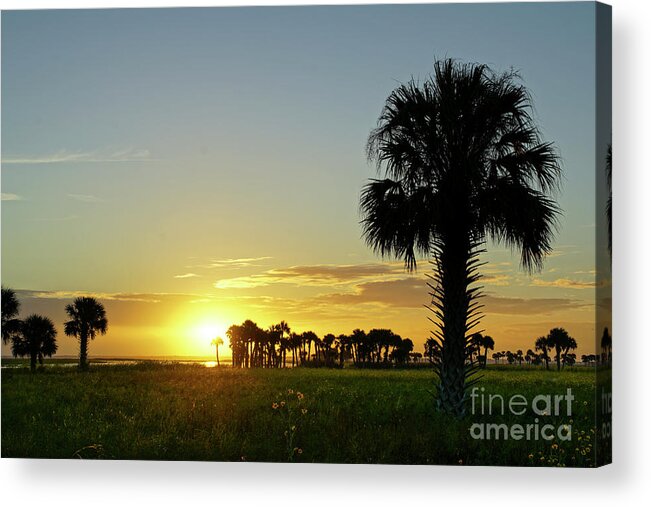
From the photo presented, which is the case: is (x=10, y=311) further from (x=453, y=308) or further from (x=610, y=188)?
(x=610, y=188)

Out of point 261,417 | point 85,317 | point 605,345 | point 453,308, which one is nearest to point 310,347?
point 261,417

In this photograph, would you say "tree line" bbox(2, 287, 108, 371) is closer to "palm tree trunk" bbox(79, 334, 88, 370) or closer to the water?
→ "palm tree trunk" bbox(79, 334, 88, 370)

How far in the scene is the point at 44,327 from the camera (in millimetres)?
18094

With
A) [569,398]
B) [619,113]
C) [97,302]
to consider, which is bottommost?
[569,398]

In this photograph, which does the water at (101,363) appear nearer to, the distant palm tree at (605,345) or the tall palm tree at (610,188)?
the distant palm tree at (605,345)

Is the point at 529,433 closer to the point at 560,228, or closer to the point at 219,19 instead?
the point at 560,228

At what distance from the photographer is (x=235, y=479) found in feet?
57.2

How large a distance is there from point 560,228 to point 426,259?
2103 millimetres

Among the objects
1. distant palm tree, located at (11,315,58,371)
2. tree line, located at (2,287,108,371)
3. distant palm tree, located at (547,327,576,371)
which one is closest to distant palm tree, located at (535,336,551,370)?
distant palm tree, located at (547,327,576,371)

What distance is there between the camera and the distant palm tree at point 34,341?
18.1 meters

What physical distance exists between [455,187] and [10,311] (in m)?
7.29

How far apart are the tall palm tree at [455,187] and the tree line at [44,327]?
452 cm

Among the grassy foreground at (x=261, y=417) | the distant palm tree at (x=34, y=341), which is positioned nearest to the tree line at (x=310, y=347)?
the grassy foreground at (x=261, y=417)

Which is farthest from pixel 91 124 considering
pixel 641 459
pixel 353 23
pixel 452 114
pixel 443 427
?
pixel 641 459
